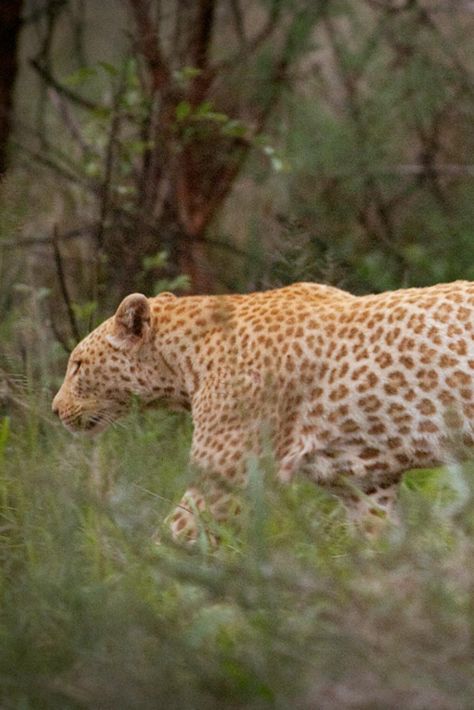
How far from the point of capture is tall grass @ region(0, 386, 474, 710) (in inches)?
99.4

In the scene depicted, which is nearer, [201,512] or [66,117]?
[201,512]

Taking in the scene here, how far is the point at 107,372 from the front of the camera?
480cm

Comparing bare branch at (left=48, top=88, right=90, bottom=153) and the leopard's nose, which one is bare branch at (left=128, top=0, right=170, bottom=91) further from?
the leopard's nose

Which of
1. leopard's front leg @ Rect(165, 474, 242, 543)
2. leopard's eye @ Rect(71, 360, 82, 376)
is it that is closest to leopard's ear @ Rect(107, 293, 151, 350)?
leopard's eye @ Rect(71, 360, 82, 376)

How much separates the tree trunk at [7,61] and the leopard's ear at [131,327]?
184 cm

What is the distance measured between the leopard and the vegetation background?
0.12m

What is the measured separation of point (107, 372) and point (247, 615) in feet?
6.63

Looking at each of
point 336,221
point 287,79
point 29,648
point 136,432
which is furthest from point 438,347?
point 336,221

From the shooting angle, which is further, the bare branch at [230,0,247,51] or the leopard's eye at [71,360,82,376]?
the bare branch at [230,0,247,51]

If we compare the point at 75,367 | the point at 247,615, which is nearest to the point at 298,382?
the point at 75,367

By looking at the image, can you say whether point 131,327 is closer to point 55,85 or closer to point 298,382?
point 298,382

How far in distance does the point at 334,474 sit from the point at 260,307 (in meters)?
0.63

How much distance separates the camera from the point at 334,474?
4457 mm

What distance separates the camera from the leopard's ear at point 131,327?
471cm
